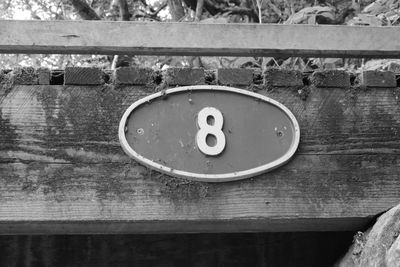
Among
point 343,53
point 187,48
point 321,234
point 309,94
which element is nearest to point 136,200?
point 187,48

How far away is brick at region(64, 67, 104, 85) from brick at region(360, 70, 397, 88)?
0.92m

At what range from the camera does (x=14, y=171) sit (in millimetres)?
1776

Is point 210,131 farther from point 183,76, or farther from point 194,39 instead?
point 194,39

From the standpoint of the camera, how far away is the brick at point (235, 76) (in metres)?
1.92

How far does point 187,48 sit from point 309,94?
0.46 metres

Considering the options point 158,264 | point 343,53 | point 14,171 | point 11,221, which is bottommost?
point 158,264

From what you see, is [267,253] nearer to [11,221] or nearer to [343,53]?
[343,53]

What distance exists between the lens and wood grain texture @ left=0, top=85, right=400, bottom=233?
5.81ft

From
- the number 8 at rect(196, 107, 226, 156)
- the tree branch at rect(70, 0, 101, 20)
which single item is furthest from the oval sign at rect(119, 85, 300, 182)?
the tree branch at rect(70, 0, 101, 20)

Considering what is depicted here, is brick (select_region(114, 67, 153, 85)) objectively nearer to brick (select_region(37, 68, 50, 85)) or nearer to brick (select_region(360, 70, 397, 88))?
brick (select_region(37, 68, 50, 85))

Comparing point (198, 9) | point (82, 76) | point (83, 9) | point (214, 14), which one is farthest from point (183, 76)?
point (214, 14)

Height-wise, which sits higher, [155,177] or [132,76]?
[132,76]

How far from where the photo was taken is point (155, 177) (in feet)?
5.95

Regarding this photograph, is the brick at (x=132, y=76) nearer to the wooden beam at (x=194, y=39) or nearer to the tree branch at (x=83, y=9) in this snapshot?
the wooden beam at (x=194, y=39)
